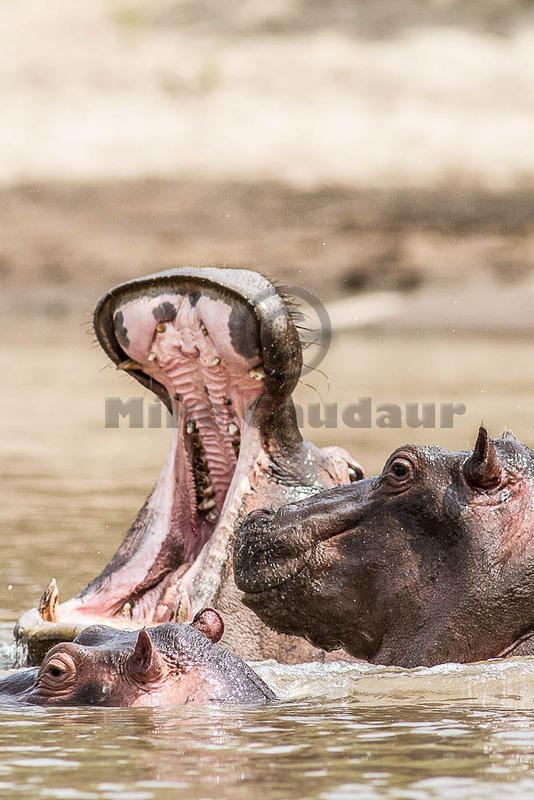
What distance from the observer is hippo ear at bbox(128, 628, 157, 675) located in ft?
14.4

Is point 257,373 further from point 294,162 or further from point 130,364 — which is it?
point 294,162

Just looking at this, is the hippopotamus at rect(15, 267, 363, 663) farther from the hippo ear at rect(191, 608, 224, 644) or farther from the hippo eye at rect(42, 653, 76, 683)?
the hippo eye at rect(42, 653, 76, 683)

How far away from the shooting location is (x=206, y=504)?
240 inches

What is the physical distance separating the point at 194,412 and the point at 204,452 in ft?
0.53

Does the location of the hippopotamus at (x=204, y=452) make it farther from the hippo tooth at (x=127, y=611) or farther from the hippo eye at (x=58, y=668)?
the hippo eye at (x=58, y=668)

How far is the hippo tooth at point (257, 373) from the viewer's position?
5719mm

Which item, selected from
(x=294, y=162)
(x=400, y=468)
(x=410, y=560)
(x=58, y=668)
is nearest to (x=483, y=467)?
(x=400, y=468)

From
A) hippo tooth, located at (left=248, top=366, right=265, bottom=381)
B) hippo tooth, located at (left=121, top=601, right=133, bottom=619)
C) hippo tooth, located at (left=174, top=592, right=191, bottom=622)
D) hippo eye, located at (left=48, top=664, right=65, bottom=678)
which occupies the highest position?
hippo tooth, located at (left=248, top=366, right=265, bottom=381)

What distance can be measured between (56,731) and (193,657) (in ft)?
1.79

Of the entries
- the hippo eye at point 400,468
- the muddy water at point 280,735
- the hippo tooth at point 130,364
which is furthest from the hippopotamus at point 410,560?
the hippo tooth at point 130,364

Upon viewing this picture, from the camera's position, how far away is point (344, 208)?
29484 mm

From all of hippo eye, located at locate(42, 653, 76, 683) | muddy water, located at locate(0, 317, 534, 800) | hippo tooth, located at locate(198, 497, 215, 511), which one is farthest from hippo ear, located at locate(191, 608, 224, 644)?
hippo tooth, located at locate(198, 497, 215, 511)

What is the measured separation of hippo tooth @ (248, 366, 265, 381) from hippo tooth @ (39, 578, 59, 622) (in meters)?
1.01

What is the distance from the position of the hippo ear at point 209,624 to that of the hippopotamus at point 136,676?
0.18 metres
